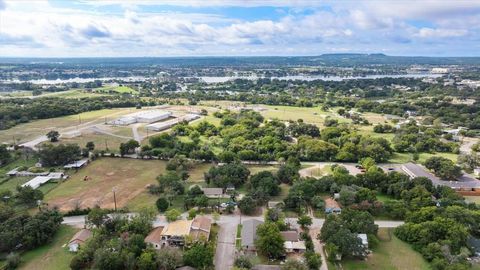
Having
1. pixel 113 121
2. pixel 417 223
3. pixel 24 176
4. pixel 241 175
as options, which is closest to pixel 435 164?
pixel 417 223

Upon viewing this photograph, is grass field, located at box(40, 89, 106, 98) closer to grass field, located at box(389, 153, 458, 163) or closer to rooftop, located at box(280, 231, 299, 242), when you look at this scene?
grass field, located at box(389, 153, 458, 163)

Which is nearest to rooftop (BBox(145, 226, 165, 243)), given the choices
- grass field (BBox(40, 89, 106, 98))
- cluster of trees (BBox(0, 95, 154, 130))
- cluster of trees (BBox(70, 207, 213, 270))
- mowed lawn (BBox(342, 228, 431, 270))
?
cluster of trees (BBox(70, 207, 213, 270))

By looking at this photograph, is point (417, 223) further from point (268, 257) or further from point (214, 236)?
point (214, 236)

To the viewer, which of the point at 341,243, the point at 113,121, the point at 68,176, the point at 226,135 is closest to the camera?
the point at 341,243

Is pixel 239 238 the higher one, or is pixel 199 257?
pixel 199 257

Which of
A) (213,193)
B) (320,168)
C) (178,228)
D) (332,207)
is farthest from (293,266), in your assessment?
(320,168)

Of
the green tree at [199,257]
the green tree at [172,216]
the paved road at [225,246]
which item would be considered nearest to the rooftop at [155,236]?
the green tree at [172,216]

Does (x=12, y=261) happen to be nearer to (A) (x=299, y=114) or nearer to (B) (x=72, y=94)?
(A) (x=299, y=114)
